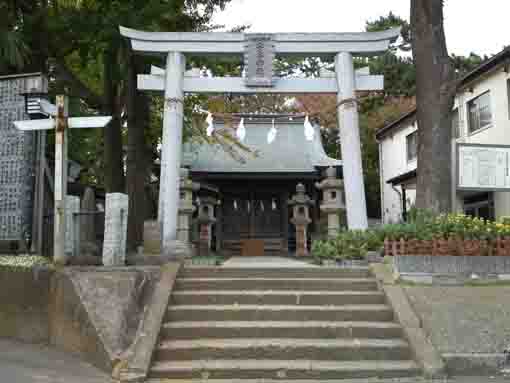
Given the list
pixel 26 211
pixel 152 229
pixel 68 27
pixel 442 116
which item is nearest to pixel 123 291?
pixel 152 229

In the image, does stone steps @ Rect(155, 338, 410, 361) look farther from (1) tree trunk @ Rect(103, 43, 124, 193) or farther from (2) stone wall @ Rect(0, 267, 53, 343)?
(1) tree trunk @ Rect(103, 43, 124, 193)

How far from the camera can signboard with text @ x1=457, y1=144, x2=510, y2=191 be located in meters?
9.89

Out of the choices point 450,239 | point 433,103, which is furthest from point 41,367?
point 433,103

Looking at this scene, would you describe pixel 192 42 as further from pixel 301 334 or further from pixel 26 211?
pixel 301 334

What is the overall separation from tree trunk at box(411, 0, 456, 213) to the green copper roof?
24.0 ft

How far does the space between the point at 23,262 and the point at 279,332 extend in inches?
158

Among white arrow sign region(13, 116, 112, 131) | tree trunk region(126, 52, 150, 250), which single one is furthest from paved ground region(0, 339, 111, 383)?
tree trunk region(126, 52, 150, 250)

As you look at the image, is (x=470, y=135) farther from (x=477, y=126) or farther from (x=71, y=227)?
(x=71, y=227)

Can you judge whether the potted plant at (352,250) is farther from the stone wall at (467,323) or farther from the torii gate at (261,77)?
the stone wall at (467,323)

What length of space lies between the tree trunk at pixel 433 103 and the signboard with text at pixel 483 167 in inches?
9.9

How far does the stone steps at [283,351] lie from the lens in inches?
249

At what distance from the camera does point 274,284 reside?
317 inches

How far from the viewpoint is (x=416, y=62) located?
10.5m

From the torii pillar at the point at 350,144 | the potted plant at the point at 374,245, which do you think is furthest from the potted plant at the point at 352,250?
the torii pillar at the point at 350,144
